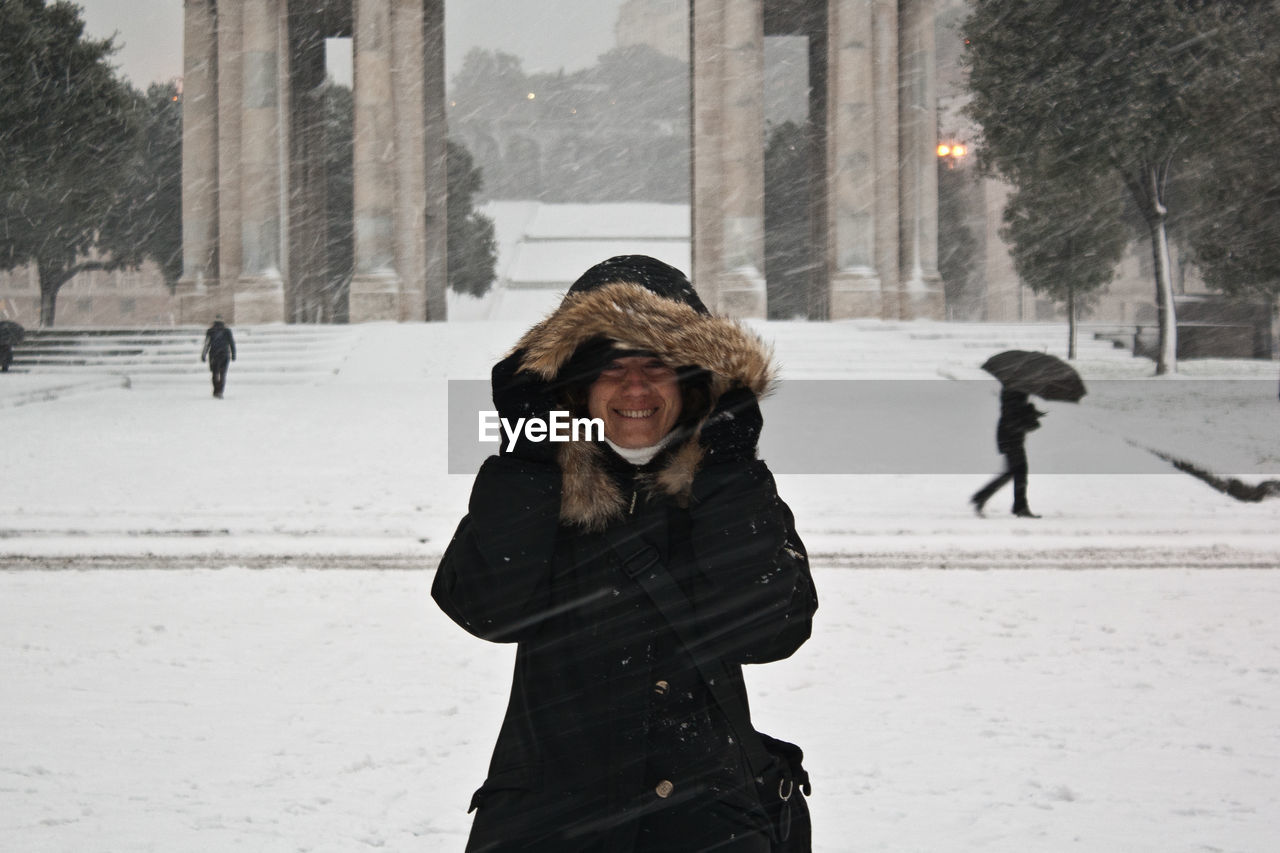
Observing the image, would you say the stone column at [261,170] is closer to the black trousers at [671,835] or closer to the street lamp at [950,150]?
the street lamp at [950,150]

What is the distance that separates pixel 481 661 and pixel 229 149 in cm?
3560

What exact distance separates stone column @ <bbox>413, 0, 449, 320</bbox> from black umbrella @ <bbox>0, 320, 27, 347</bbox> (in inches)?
509

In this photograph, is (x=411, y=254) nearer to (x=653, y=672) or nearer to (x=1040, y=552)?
(x=1040, y=552)

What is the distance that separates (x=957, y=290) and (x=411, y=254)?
35369 millimetres

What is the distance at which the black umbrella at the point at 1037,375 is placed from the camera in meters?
12.1

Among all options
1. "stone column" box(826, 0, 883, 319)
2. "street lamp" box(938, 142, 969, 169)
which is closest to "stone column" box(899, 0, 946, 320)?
"stone column" box(826, 0, 883, 319)

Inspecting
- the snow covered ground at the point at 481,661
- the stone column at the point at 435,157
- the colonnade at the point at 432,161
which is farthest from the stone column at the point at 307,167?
the snow covered ground at the point at 481,661

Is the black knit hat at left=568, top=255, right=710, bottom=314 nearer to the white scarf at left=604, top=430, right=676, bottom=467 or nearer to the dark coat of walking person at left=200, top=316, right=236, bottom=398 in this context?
the white scarf at left=604, top=430, right=676, bottom=467

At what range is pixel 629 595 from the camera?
2396 millimetres

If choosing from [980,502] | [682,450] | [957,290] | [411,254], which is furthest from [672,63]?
[682,450]

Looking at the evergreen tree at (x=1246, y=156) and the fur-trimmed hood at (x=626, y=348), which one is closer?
the fur-trimmed hood at (x=626, y=348)

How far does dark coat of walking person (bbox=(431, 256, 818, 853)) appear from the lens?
2373mm

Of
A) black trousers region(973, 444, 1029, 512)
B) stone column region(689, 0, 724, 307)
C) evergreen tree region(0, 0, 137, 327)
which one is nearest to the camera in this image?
black trousers region(973, 444, 1029, 512)

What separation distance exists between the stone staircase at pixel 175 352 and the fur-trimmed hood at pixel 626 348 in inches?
993
